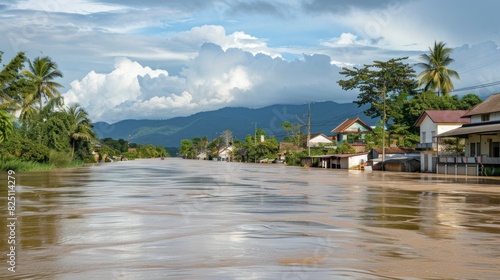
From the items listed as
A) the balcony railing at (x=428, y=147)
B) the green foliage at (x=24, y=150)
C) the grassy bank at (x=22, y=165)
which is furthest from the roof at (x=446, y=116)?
the green foliage at (x=24, y=150)

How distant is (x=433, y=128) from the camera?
214 feet

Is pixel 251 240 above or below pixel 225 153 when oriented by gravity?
below

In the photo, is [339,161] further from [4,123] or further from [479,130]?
[4,123]

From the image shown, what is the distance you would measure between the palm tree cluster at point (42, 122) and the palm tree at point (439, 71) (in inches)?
1886

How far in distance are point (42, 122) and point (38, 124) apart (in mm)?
1341

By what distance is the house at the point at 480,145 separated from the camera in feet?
168

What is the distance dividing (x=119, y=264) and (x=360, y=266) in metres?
3.77

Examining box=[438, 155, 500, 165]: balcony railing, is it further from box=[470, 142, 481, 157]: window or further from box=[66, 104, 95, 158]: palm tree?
box=[66, 104, 95, 158]: palm tree

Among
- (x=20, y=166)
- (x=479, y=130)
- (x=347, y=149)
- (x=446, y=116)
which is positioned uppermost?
(x=446, y=116)

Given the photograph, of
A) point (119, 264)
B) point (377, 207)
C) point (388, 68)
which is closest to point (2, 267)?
point (119, 264)

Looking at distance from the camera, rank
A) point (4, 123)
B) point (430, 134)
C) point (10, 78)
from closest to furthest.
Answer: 1. point (4, 123)
2. point (10, 78)
3. point (430, 134)

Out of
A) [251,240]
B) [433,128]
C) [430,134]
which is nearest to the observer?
[251,240]

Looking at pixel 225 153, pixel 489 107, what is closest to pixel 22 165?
pixel 489 107

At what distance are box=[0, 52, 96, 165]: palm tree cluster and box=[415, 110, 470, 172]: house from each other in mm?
40011
